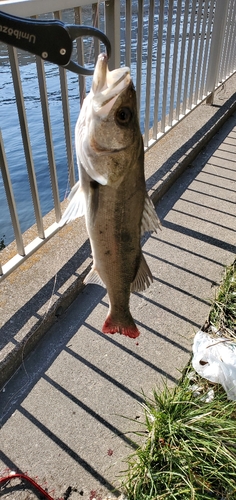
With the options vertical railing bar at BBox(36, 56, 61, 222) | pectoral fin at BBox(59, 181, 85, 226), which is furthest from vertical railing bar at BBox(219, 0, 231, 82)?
pectoral fin at BBox(59, 181, 85, 226)

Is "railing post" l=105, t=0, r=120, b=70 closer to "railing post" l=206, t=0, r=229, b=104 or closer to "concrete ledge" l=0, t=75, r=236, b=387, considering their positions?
"concrete ledge" l=0, t=75, r=236, b=387

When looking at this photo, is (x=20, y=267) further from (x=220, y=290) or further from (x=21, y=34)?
(x=21, y=34)

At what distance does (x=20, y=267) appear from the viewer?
134 inches

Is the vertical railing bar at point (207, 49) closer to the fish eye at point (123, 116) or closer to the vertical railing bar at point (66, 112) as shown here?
the vertical railing bar at point (66, 112)

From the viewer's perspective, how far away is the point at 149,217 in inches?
70.4

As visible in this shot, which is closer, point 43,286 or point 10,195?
point 10,195

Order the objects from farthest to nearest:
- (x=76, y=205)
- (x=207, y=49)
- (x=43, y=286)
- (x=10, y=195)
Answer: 1. (x=207, y=49)
2. (x=43, y=286)
3. (x=10, y=195)
4. (x=76, y=205)

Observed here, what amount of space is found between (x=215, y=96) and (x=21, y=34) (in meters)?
6.40

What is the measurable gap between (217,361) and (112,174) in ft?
4.86

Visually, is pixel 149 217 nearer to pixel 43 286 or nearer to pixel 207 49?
pixel 43 286

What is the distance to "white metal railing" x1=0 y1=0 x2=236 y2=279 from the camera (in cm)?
287

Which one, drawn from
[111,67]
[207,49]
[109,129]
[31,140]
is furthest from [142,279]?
[31,140]

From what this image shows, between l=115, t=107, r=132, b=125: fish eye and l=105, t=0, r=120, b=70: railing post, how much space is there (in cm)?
212

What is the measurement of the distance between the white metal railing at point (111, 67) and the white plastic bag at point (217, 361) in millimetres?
1431
